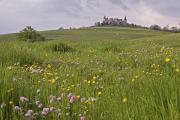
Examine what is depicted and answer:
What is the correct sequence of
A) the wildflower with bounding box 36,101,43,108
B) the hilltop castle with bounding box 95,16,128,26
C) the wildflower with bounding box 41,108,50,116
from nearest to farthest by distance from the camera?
the wildflower with bounding box 41,108,50,116 → the wildflower with bounding box 36,101,43,108 → the hilltop castle with bounding box 95,16,128,26

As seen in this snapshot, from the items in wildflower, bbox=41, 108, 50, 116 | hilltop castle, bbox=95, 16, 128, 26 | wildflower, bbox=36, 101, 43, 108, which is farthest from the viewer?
hilltop castle, bbox=95, 16, 128, 26

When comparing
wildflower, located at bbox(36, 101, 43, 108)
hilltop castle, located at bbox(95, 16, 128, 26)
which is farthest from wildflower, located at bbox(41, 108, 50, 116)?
hilltop castle, located at bbox(95, 16, 128, 26)

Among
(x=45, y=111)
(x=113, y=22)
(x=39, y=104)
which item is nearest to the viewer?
(x=45, y=111)

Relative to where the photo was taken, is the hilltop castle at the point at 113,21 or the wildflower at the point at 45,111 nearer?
the wildflower at the point at 45,111

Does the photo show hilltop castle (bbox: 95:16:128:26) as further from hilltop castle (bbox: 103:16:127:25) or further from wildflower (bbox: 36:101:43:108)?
wildflower (bbox: 36:101:43:108)

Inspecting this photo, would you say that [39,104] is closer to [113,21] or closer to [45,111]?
[45,111]

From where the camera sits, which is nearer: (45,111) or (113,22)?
(45,111)

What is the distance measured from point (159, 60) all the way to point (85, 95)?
3796 mm

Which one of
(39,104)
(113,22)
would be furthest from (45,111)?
(113,22)

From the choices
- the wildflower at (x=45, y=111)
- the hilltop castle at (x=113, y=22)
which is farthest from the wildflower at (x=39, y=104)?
the hilltop castle at (x=113, y=22)

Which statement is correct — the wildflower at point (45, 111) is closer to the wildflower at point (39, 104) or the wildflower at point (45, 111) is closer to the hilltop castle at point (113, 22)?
the wildflower at point (39, 104)

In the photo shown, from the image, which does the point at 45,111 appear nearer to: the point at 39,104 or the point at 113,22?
the point at 39,104

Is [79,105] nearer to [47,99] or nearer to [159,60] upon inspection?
[47,99]

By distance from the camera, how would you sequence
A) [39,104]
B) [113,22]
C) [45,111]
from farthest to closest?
[113,22] < [39,104] < [45,111]
